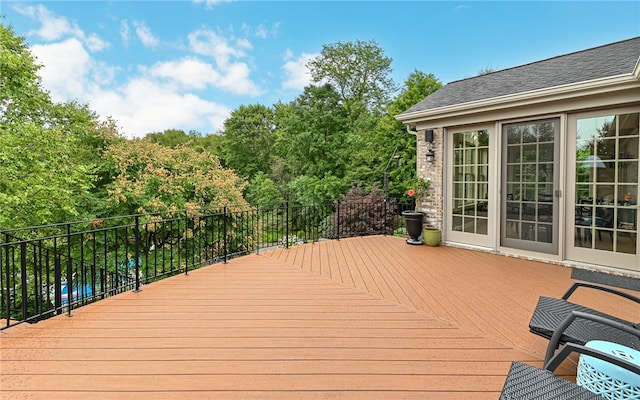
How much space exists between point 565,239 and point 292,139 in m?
11.7

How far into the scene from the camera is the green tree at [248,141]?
20.5 metres

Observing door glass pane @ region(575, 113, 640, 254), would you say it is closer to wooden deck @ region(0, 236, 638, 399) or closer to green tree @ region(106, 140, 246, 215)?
wooden deck @ region(0, 236, 638, 399)

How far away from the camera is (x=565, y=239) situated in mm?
4691

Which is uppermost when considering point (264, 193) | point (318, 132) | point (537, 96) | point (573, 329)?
point (318, 132)

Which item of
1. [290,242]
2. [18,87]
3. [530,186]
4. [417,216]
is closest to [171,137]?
[18,87]

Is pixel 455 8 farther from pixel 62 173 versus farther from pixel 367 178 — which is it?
pixel 62 173

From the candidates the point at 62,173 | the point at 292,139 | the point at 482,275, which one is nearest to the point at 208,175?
the point at 62,173

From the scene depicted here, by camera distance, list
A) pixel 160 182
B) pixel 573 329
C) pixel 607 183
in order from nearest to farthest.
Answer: pixel 573 329 < pixel 607 183 < pixel 160 182

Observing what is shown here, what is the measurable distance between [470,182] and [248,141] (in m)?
16.7

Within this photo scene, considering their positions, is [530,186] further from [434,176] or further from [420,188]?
[420,188]

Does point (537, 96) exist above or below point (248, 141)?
below

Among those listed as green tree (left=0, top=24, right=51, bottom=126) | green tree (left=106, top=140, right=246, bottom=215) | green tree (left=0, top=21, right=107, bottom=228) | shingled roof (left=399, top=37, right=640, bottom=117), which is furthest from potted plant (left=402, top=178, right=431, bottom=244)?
green tree (left=0, top=24, right=51, bottom=126)

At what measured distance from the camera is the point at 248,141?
809 inches

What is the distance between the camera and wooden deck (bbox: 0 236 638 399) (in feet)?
6.53
